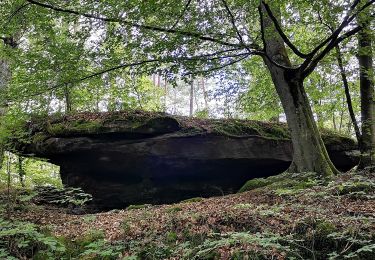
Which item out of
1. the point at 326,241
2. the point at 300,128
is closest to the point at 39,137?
the point at 300,128

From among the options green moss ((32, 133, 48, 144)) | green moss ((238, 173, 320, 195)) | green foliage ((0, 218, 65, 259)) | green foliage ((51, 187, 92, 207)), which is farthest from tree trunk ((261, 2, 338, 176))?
green moss ((32, 133, 48, 144))

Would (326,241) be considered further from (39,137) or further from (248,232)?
(39,137)

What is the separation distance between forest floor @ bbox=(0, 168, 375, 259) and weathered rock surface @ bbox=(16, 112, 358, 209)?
3524 millimetres

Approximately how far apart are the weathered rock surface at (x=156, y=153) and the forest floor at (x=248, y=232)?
3524mm

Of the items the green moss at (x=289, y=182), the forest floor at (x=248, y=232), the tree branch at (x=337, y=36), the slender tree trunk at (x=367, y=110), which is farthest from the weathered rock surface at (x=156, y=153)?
the forest floor at (x=248, y=232)

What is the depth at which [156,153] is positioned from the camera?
31.5 feet

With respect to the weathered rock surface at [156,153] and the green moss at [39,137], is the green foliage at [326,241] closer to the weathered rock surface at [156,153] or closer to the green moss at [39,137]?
the weathered rock surface at [156,153]

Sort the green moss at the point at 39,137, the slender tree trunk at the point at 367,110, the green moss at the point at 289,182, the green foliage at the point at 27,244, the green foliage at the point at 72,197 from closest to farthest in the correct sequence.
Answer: the green foliage at the point at 27,244
the green foliage at the point at 72,197
the green moss at the point at 289,182
the slender tree trunk at the point at 367,110
the green moss at the point at 39,137

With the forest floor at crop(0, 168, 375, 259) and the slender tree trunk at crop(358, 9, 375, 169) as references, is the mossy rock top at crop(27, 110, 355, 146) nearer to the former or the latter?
the slender tree trunk at crop(358, 9, 375, 169)

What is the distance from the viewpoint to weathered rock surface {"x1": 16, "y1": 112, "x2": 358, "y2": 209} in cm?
934

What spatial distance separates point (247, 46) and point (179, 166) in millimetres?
4251

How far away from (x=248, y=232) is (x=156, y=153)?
606 centimetres

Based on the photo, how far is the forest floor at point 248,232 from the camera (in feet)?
11.8

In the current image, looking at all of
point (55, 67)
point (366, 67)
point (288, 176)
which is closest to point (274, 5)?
point (366, 67)
